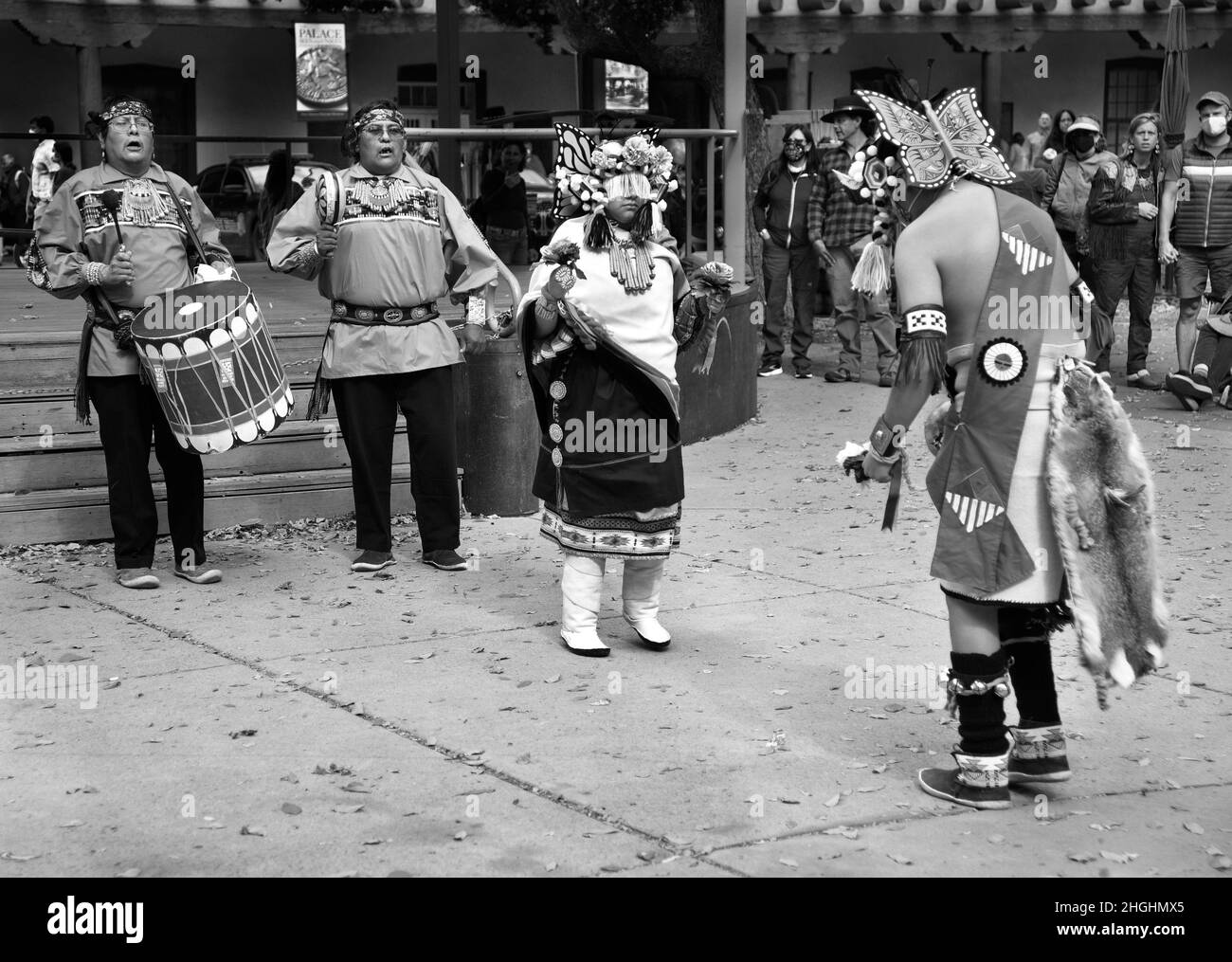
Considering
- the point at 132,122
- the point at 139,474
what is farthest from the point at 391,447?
the point at 132,122

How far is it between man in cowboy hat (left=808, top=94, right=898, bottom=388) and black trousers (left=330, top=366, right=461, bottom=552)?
5460mm

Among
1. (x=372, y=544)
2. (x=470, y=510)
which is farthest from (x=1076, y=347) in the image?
(x=470, y=510)

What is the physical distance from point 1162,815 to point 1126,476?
36.2 inches

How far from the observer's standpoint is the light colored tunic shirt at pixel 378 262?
23.7 feet

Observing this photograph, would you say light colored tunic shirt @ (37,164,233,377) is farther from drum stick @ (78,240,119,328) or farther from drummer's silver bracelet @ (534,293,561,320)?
drummer's silver bracelet @ (534,293,561,320)

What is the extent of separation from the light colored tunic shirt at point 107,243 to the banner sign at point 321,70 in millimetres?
12995

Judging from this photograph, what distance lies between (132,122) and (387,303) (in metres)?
1.30

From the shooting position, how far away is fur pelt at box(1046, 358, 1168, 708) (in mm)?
4422

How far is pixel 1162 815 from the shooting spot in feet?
14.9

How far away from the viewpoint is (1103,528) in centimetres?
446

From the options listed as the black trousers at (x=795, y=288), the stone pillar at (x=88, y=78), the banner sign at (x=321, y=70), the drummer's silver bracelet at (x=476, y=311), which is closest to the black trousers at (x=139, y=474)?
the drummer's silver bracelet at (x=476, y=311)

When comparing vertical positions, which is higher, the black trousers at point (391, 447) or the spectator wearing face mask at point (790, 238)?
the spectator wearing face mask at point (790, 238)

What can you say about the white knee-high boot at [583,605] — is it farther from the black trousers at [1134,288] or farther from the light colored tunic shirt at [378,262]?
the black trousers at [1134,288]

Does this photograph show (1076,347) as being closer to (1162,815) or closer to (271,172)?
(1162,815)
